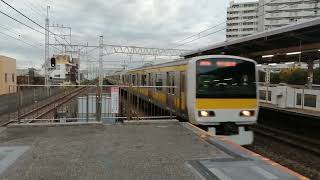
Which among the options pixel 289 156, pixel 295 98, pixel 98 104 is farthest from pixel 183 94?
pixel 295 98

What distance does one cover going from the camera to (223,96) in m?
12.3

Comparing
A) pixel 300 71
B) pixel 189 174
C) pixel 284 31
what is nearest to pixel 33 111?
pixel 189 174

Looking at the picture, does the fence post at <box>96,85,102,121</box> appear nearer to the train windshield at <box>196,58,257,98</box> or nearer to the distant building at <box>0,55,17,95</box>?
the train windshield at <box>196,58,257,98</box>

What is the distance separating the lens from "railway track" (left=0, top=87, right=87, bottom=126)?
13118mm

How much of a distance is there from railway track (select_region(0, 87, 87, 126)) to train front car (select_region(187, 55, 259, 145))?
4091 mm

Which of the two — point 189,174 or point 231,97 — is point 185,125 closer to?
point 231,97

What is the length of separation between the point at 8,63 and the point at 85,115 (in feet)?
115

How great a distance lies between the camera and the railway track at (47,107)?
13.1m

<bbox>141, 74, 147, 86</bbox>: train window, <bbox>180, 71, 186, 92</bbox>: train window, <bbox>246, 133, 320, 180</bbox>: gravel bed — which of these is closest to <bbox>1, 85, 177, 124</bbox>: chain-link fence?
<bbox>180, 71, 186, 92</bbox>: train window

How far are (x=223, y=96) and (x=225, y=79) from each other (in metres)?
0.58

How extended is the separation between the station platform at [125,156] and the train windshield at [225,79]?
5.94 feet

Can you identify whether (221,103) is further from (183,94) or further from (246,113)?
(183,94)

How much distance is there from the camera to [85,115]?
1352 cm

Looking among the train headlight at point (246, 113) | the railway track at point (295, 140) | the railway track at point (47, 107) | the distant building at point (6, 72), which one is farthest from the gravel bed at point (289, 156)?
the distant building at point (6, 72)
